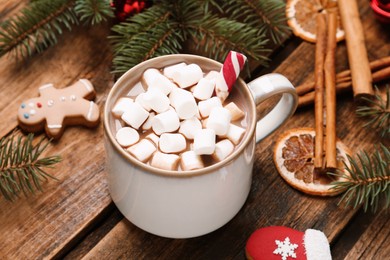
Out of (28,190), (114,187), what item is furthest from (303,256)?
(28,190)

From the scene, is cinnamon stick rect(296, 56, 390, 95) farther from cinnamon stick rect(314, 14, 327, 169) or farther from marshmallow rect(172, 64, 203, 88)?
marshmallow rect(172, 64, 203, 88)

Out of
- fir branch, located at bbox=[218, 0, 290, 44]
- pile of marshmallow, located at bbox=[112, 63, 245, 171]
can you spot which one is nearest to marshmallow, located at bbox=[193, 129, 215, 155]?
pile of marshmallow, located at bbox=[112, 63, 245, 171]

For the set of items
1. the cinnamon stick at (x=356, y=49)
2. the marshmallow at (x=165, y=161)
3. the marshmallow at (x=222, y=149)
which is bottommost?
the cinnamon stick at (x=356, y=49)

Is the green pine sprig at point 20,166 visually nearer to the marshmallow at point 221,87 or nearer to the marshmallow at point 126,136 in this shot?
the marshmallow at point 126,136

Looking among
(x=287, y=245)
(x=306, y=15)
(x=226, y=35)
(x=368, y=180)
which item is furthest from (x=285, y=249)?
(x=306, y=15)

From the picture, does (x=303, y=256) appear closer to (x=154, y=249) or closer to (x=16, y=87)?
(x=154, y=249)

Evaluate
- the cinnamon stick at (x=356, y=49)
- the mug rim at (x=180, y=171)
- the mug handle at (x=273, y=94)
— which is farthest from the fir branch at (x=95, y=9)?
the cinnamon stick at (x=356, y=49)
